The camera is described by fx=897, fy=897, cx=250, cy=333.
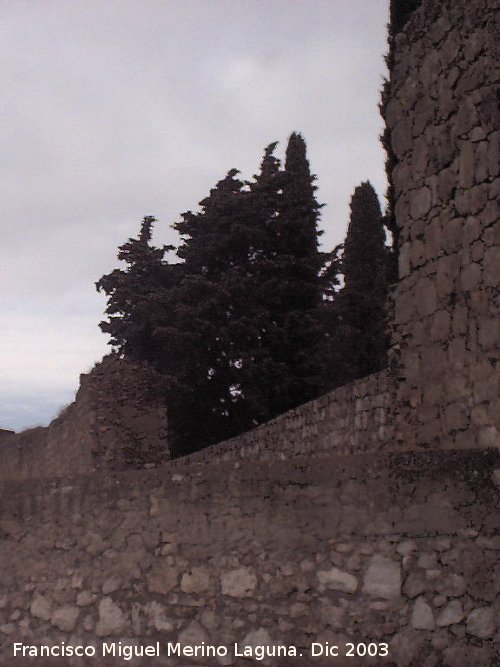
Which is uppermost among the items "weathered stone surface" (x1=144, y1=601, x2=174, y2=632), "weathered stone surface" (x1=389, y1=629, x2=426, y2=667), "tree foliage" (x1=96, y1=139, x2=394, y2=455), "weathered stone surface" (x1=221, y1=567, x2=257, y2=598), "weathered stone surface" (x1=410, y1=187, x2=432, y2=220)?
"tree foliage" (x1=96, y1=139, x2=394, y2=455)

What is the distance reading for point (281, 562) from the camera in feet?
14.8

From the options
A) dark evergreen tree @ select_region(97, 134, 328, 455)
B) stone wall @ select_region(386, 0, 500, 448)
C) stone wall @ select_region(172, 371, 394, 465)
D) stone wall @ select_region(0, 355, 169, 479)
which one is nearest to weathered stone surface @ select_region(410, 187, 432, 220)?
stone wall @ select_region(386, 0, 500, 448)

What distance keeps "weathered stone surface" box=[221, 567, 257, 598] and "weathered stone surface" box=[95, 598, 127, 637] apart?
665mm

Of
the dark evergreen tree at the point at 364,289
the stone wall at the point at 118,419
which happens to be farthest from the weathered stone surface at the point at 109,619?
the dark evergreen tree at the point at 364,289

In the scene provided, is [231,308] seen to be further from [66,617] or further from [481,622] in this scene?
[481,622]

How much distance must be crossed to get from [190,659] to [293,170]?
18846 mm

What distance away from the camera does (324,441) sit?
1062 centimetres

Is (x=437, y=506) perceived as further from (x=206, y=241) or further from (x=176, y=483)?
(x=206, y=241)

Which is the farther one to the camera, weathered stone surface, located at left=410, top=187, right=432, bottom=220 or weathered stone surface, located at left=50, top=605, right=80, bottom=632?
weathered stone surface, located at left=410, top=187, right=432, bottom=220

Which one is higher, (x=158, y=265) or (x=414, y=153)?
(x=158, y=265)

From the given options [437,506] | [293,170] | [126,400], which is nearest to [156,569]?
[437,506]

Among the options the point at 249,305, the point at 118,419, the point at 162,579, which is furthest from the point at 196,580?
the point at 249,305

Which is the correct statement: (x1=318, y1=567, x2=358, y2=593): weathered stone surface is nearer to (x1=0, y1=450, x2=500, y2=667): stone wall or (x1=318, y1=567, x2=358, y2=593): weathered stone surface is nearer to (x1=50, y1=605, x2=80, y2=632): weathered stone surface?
(x1=0, y1=450, x2=500, y2=667): stone wall

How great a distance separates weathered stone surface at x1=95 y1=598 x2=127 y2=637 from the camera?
16.0ft
